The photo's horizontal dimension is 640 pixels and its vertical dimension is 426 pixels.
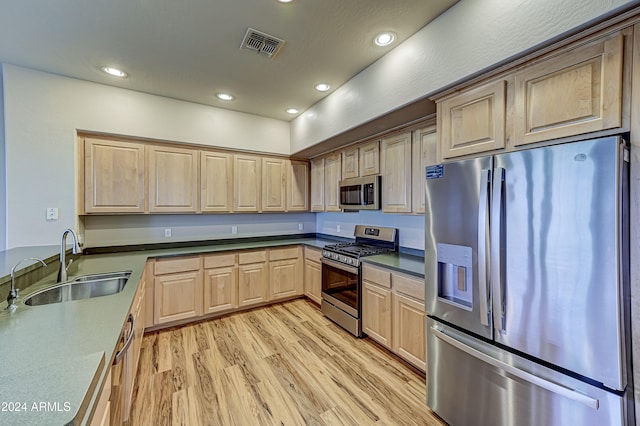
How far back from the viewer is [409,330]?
2.27 m

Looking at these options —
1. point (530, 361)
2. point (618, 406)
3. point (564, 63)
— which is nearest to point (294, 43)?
point (564, 63)

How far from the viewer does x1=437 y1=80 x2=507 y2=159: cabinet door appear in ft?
5.15

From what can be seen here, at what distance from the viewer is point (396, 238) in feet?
10.1

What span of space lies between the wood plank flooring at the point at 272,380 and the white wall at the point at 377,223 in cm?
119

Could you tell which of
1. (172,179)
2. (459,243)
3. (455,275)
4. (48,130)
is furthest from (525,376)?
(48,130)

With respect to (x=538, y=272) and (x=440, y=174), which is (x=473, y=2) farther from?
(x=538, y=272)

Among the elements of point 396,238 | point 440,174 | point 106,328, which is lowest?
point 106,328

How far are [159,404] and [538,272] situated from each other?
2558mm

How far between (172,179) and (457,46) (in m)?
3.23

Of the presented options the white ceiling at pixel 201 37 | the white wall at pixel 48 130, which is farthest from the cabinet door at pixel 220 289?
the white ceiling at pixel 201 37

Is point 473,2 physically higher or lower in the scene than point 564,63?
higher

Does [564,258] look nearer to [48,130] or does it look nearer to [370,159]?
[370,159]

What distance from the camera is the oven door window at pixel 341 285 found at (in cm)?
287

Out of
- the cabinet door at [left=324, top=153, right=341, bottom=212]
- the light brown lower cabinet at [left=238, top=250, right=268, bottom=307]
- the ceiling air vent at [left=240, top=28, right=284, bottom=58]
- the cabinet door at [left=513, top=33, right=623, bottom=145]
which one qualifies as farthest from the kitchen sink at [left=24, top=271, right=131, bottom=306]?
the cabinet door at [left=513, top=33, right=623, bottom=145]
